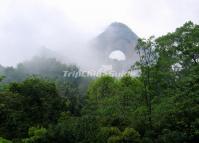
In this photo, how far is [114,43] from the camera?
138 meters

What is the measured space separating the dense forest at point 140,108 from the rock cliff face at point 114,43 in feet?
260

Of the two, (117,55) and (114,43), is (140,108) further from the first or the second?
(114,43)

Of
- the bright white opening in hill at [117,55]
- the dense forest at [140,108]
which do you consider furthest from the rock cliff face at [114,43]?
the dense forest at [140,108]

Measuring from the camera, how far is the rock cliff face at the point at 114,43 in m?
124

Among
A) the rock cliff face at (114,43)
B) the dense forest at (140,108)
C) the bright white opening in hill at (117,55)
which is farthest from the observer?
the rock cliff face at (114,43)

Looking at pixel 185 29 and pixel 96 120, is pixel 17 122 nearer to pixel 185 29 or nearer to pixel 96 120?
pixel 96 120

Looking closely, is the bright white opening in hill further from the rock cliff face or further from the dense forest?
the dense forest

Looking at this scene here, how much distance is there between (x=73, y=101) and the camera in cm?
4262

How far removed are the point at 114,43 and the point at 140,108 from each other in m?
113

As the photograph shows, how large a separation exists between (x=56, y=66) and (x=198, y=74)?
77945mm

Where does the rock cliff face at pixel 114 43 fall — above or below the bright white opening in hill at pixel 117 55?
above

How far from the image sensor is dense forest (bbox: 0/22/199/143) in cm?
2253

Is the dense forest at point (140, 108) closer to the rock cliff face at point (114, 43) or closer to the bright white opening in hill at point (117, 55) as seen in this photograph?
the rock cliff face at point (114, 43)

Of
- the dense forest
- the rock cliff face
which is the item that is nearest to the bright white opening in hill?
the rock cliff face
